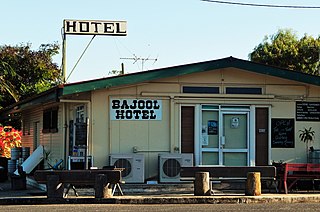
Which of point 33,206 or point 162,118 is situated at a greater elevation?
point 162,118

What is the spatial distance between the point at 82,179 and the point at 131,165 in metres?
2.45

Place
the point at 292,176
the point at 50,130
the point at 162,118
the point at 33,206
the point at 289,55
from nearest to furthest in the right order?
the point at 33,206
the point at 292,176
the point at 162,118
the point at 50,130
the point at 289,55

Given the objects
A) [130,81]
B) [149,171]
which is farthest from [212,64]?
[149,171]

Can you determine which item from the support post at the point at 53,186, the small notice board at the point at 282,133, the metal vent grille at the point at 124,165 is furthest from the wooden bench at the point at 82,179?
the small notice board at the point at 282,133

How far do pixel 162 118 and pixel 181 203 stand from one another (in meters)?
3.74

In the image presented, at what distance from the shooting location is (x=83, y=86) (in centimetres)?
1855

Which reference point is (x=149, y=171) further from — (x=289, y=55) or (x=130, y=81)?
(x=289, y=55)

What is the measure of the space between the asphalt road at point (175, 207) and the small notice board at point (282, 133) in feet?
13.9

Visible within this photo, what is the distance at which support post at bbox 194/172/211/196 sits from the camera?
1723cm

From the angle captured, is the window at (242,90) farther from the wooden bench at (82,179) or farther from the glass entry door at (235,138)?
the wooden bench at (82,179)

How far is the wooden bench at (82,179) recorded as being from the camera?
16609 millimetres

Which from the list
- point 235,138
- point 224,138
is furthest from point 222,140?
point 235,138

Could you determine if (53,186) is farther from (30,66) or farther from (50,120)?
(30,66)

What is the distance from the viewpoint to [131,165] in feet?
62.1
